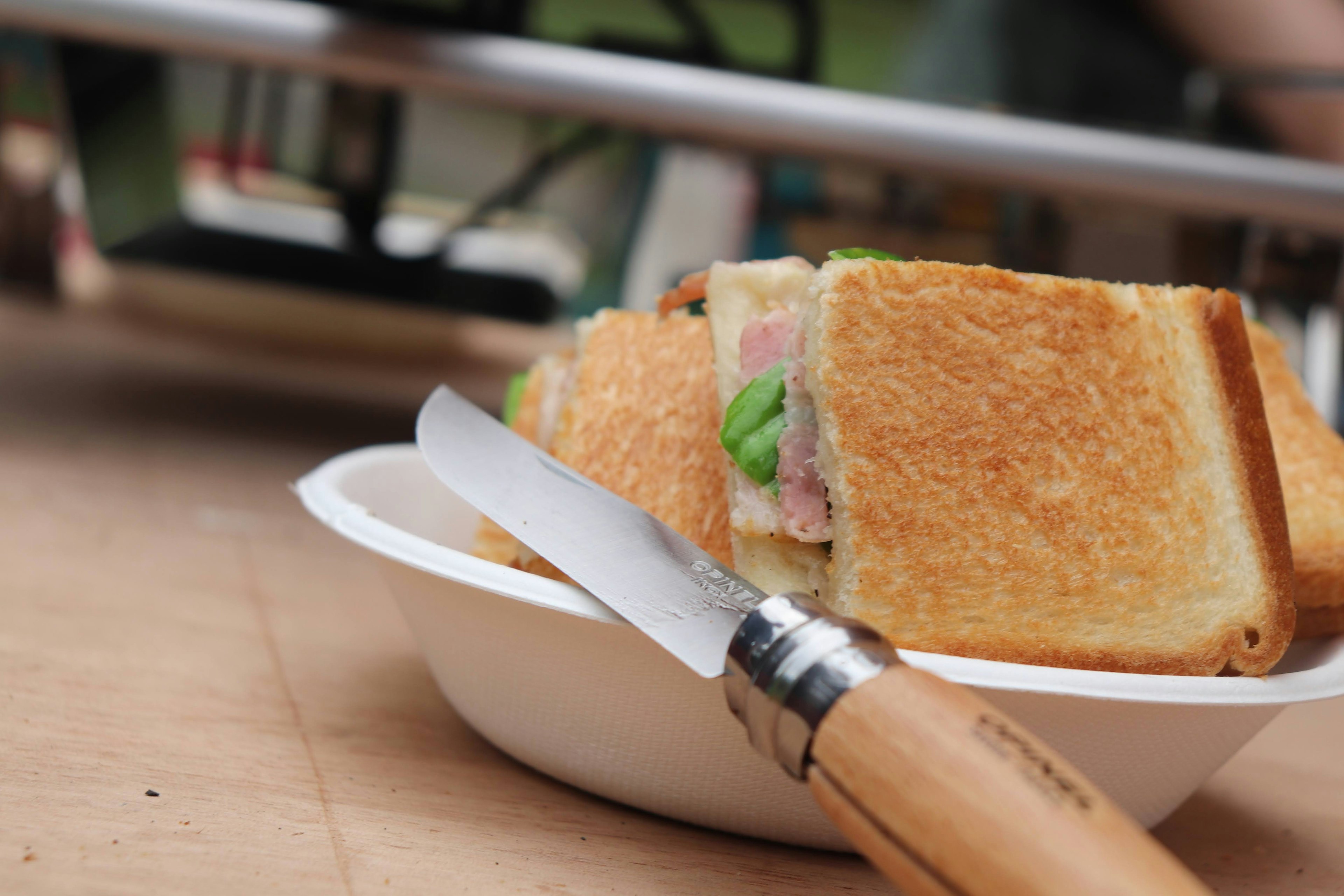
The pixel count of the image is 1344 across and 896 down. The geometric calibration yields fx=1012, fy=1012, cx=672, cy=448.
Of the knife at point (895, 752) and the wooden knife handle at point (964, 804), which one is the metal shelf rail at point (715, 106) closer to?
the knife at point (895, 752)

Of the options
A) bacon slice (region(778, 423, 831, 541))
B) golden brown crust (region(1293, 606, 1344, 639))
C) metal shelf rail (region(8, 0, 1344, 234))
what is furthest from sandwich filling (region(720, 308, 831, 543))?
metal shelf rail (region(8, 0, 1344, 234))

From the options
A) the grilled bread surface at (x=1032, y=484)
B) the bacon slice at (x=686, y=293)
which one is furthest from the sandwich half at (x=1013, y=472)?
the bacon slice at (x=686, y=293)

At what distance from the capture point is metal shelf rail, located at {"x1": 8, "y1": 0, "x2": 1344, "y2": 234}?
3.60ft

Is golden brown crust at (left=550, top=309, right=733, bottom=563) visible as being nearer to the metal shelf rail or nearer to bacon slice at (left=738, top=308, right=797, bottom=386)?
bacon slice at (left=738, top=308, right=797, bottom=386)

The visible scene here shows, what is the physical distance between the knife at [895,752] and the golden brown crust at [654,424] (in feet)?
0.55

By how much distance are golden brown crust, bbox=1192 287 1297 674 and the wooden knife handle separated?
1.00 feet

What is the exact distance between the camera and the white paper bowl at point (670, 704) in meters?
0.53

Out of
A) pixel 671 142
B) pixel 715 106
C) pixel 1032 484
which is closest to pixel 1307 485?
pixel 1032 484

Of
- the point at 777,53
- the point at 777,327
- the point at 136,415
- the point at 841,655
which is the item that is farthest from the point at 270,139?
the point at 841,655

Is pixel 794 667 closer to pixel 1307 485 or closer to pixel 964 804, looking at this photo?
pixel 964 804

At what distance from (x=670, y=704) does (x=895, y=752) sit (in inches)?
7.3

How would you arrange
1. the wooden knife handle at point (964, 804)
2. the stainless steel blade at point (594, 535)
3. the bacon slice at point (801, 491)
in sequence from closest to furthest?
the wooden knife handle at point (964, 804), the stainless steel blade at point (594, 535), the bacon slice at point (801, 491)

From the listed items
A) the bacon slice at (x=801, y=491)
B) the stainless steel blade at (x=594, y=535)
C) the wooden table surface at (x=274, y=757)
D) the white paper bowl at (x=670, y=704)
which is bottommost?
the wooden table surface at (x=274, y=757)

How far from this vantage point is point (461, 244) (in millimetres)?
1553
